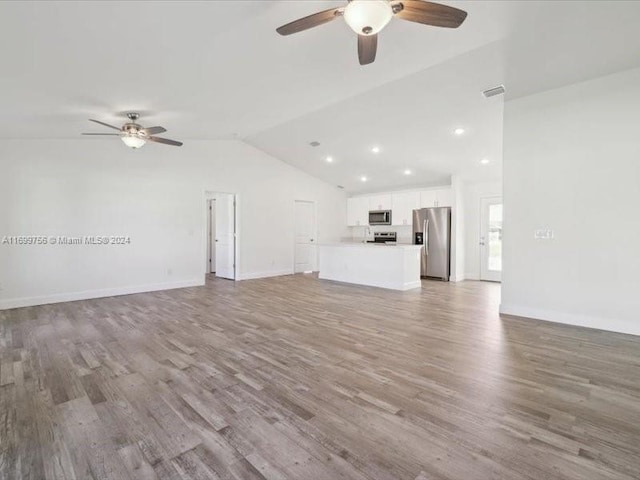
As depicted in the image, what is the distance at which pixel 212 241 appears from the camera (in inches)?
334

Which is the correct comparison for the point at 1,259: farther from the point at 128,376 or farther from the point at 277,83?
the point at 277,83

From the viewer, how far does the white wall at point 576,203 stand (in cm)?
351

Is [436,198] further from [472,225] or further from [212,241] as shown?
[212,241]

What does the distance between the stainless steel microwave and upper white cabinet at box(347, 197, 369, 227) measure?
0.21 m

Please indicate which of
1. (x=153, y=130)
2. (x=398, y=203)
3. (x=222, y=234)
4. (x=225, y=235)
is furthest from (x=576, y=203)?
(x=222, y=234)

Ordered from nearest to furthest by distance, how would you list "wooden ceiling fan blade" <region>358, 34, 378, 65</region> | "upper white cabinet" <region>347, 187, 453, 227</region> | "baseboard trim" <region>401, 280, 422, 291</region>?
1. "wooden ceiling fan blade" <region>358, 34, 378, 65</region>
2. "baseboard trim" <region>401, 280, 422, 291</region>
3. "upper white cabinet" <region>347, 187, 453, 227</region>

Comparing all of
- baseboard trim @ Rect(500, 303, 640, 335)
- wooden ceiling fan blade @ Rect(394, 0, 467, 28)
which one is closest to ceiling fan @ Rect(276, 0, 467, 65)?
wooden ceiling fan blade @ Rect(394, 0, 467, 28)

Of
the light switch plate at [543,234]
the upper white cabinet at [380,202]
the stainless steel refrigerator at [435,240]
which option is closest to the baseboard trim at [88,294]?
the upper white cabinet at [380,202]

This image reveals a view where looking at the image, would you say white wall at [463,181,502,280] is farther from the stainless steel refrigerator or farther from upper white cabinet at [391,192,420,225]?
upper white cabinet at [391,192,420,225]

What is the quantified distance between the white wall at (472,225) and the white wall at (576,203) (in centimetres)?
334

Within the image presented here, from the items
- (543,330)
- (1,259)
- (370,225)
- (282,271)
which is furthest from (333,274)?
(1,259)

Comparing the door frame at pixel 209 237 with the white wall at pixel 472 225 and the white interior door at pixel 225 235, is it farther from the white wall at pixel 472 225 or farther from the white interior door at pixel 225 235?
the white wall at pixel 472 225

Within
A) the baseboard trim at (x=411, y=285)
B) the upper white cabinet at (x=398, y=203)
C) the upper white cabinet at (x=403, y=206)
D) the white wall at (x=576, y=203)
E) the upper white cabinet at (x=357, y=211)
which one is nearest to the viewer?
the white wall at (x=576, y=203)

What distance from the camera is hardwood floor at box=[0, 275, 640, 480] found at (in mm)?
1533
